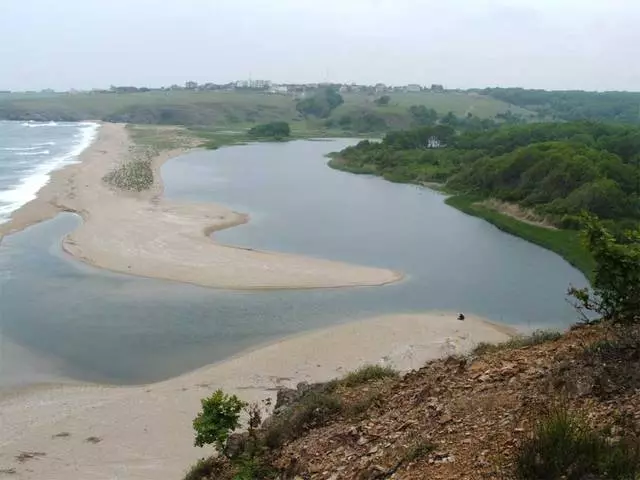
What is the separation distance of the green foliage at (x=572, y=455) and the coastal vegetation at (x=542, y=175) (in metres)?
14.1

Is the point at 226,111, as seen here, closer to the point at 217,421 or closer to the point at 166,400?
the point at 166,400

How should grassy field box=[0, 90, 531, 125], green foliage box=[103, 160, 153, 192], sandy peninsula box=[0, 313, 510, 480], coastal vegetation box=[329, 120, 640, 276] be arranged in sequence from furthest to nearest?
grassy field box=[0, 90, 531, 125] < green foliage box=[103, 160, 153, 192] < coastal vegetation box=[329, 120, 640, 276] < sandy peninsula box=[0, 313, 510, 480]

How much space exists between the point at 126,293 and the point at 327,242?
1297cm

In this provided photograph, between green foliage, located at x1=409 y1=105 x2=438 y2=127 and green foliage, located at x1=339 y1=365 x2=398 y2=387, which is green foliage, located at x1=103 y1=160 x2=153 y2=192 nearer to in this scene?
green foliage, located at x1=339 y1=365 x2=398 y2=387

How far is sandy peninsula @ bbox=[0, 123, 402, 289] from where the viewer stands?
88.5 ft

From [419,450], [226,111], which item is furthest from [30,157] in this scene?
[226,111]

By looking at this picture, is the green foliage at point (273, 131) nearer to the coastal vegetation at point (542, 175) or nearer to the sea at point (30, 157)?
the sea at point (30, 157)

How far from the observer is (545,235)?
117 ft

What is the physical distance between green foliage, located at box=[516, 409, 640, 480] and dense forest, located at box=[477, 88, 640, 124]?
118262 mm

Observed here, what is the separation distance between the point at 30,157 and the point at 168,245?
4902 cm

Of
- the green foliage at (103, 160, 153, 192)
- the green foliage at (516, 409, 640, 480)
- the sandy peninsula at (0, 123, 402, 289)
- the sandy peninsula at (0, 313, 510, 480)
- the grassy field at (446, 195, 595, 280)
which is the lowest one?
the sandy peninsula at (0, 313, 510, 480)

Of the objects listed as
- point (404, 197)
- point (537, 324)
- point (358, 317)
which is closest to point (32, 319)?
point (358, 317)

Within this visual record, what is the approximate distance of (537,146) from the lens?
163 ft

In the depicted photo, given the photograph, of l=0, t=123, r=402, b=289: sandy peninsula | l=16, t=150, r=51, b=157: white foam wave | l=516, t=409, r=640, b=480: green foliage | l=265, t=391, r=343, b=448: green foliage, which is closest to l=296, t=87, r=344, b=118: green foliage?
l=16, t=150, r=51, b=157: white foam wave
